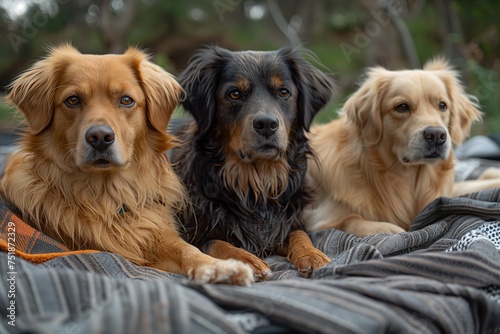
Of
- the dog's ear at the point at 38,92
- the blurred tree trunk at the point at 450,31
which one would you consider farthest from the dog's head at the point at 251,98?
the blurred tree trunk at the point at 450,31

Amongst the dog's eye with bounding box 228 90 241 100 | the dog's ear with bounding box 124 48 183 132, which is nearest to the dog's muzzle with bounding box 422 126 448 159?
the dog's eye with bounding box 228 90 241 100

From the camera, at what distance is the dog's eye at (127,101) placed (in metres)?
2.79

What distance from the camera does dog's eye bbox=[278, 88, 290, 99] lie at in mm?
3152

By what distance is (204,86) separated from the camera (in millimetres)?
3172

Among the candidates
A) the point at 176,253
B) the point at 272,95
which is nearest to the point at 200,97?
the point at 272,95

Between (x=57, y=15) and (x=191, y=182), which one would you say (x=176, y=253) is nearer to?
(x=191, y=182)

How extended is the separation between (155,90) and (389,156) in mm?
1584

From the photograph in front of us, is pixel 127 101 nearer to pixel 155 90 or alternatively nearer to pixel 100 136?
pixel 155 90

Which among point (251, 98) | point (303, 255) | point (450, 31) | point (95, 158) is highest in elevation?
point (450, 31)

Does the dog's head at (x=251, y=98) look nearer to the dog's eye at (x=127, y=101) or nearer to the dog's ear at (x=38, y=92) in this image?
the dog's eye at (x=127, y=101)

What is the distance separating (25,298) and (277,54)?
6.60 feet

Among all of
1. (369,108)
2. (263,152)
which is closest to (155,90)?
(263,152)

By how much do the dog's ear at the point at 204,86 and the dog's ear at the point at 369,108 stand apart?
993mm

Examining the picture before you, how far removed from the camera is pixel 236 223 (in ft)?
10.4
